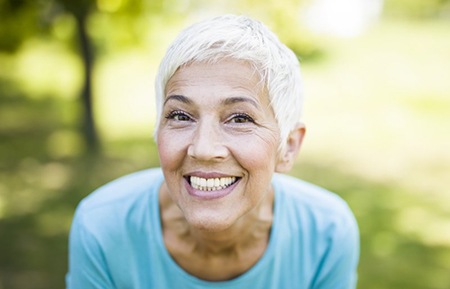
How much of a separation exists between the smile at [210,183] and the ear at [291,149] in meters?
0.27

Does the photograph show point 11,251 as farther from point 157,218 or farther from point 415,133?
point 415,133

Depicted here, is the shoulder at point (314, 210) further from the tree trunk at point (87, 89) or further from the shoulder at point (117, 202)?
the tree trunk at point (87, 89)

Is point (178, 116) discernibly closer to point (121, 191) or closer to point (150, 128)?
point (121, 191)

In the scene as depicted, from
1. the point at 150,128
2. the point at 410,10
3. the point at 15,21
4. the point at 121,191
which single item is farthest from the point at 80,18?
the point at 410,10

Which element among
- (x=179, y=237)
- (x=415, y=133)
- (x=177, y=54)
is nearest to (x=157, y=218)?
(x=179, y=237)

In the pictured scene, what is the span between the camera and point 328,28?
12805 mm

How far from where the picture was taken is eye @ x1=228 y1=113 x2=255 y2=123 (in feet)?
5.93

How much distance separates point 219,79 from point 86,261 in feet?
2.72

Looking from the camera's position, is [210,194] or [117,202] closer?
[210,194]

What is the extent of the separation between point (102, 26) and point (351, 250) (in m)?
6.11

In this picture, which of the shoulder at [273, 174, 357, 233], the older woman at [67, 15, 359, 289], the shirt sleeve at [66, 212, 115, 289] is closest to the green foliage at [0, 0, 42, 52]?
the older woman at [67, 15, 359, 289]

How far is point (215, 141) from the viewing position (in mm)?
1764

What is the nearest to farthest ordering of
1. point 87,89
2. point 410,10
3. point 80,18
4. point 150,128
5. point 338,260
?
point 338,260
point 80,18
point 87,89
point 150,128
point 410,10

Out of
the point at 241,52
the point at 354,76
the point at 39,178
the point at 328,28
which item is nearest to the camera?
the point at 241,52
